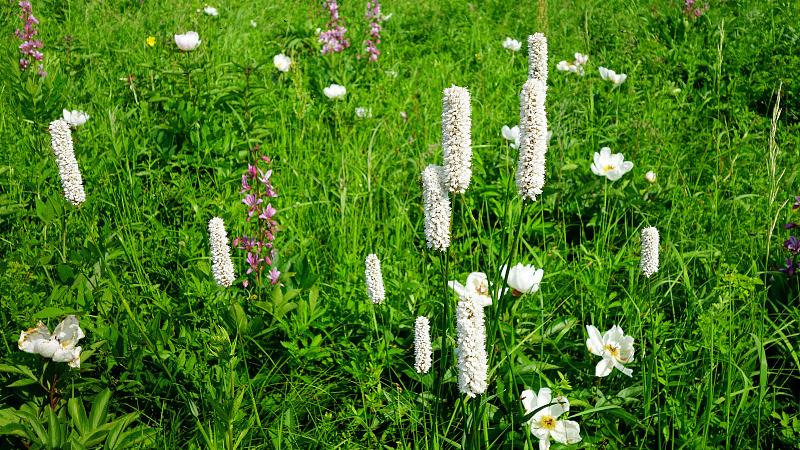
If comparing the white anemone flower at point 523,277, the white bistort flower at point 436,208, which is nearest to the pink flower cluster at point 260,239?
the white anemone flower at point 523,277

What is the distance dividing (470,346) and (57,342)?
4.07ft

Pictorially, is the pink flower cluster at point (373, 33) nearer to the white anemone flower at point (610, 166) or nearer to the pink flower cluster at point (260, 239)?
the white anemone flower at point (610, 166)

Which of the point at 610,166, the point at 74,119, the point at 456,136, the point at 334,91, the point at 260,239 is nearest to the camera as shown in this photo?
the point at 456,136

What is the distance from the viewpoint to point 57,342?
6.03 ft

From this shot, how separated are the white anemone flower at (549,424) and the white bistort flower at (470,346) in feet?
1.67

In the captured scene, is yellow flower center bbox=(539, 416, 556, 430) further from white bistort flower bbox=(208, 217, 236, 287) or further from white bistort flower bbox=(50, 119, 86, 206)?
white bistort flower bbox=(50, 119, 86, 206)

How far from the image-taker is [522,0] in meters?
5.78

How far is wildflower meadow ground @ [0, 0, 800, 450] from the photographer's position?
1.79m

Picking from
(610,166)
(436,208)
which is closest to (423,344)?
(436,208)

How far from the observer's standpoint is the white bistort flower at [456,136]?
4.46ft

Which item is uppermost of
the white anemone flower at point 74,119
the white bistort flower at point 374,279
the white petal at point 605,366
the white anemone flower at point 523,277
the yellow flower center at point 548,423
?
the white anemone flower at point 74,119

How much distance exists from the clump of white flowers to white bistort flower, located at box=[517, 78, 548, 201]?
4.36 feet

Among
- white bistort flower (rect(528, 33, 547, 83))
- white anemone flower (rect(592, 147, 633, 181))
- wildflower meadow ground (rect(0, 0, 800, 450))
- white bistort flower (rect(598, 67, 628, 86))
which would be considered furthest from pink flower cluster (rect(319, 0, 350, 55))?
white bistort flower (rect(528, 33, 547, 83))

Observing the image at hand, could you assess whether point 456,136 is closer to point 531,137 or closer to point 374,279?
point 531,137
